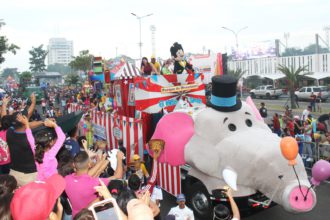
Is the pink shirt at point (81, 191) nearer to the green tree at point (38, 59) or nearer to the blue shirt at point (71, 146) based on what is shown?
the blue shirt at point (71, 146)

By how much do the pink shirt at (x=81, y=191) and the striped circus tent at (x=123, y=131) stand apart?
4286mm

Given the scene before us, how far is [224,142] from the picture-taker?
5434mm

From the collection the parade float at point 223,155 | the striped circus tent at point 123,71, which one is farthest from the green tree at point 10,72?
the parade float at point 223,155

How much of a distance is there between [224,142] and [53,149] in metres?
2.49

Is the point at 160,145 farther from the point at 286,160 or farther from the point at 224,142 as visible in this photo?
the point at 286,160

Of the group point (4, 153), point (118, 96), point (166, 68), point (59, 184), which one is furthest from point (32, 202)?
point (166, 68)

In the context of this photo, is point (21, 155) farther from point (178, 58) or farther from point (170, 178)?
point (178, 58)

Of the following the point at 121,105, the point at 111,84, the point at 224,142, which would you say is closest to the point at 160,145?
the point at 224,142

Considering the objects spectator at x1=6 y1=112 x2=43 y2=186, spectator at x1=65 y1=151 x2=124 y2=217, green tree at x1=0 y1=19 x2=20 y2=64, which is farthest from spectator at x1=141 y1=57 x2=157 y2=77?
green tree at x1=0 y1=19 x2=20 y2=64

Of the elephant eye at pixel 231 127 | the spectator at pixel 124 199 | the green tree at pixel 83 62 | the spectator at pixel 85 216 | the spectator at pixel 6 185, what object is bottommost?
the spectator at pixel 124 199

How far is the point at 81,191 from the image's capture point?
12.4 feet

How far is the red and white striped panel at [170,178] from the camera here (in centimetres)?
698

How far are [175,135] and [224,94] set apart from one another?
1.06m

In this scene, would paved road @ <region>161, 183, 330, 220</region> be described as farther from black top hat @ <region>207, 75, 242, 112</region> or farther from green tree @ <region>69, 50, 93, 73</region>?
green tree @ <region>69, 50, 93, 73</region>
